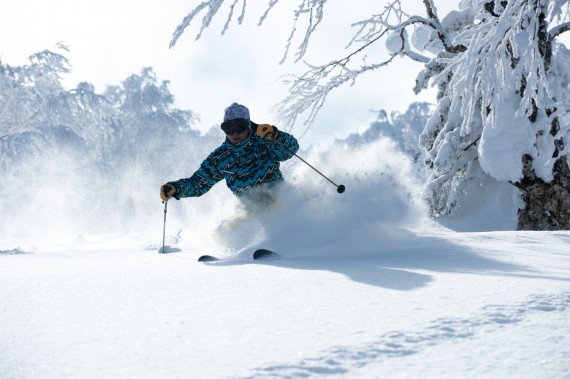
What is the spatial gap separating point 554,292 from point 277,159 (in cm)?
359

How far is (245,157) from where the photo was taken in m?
5.33

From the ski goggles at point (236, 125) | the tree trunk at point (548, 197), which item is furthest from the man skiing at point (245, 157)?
the tree trunk at point (548, 197)

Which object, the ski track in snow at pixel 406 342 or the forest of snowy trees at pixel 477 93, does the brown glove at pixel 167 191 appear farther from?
the ski track in snow at pixel 406 342

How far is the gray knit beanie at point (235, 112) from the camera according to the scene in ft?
17.1

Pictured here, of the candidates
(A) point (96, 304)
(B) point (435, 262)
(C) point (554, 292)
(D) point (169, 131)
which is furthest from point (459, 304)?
(D) point (169, 131)

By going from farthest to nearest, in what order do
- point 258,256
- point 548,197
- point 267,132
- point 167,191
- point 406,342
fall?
1. point 548,197
2. point 167,191
3. point 267,132
4. point 258,256
5. point 406,342

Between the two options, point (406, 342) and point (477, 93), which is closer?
point (406, 342)

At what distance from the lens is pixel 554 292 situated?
6.86ft

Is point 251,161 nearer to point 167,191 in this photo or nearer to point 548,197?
point 167,191

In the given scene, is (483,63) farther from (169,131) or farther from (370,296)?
(169,131)

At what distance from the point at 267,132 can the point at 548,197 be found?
445 cm

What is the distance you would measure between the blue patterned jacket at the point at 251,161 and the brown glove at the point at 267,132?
0.22 m

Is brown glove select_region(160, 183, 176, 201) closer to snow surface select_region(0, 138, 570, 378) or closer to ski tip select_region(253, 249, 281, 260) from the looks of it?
snow surface select_region(0, 138, 570, 378)

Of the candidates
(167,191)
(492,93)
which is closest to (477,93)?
(492,93)
